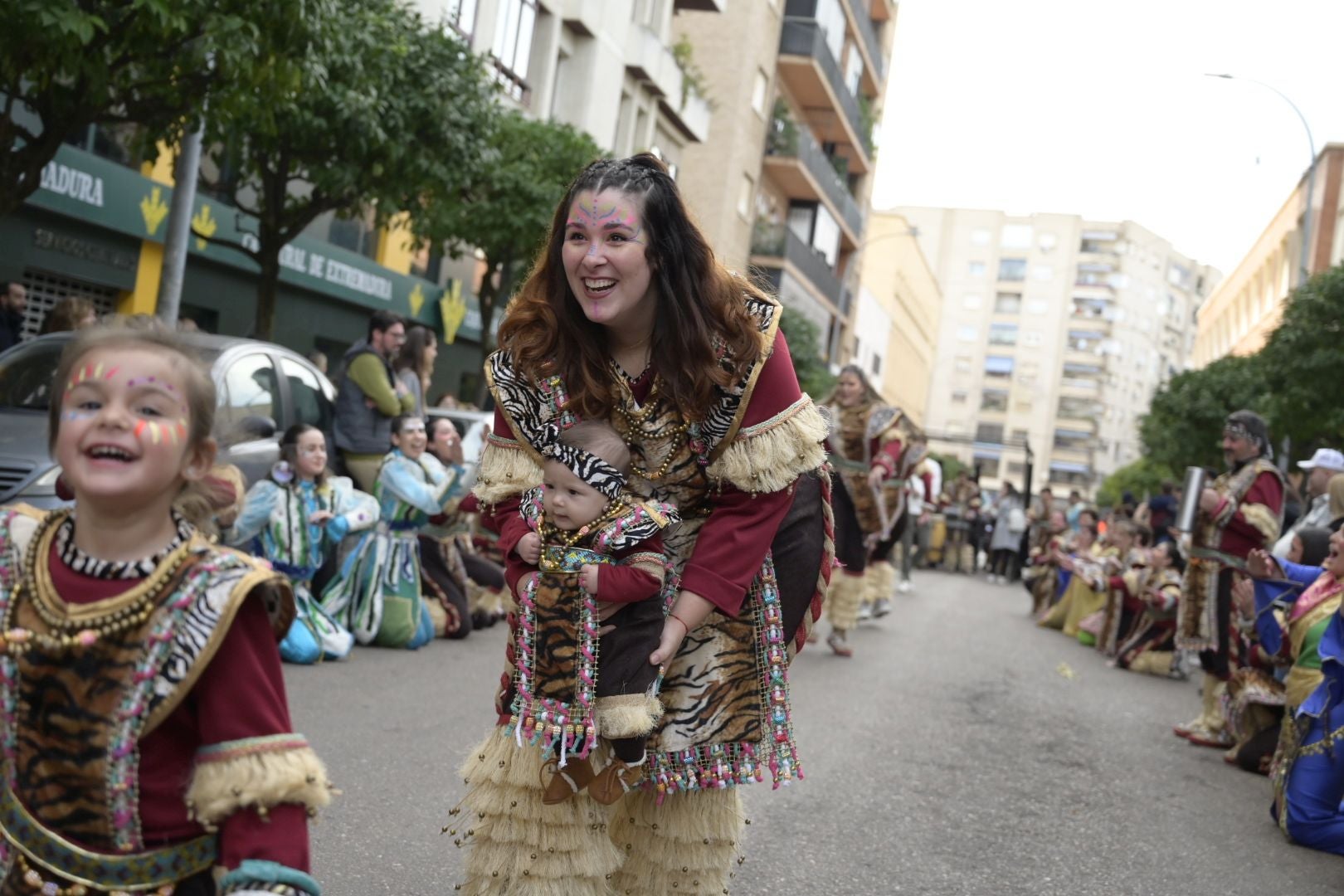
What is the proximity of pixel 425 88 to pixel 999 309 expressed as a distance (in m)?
132

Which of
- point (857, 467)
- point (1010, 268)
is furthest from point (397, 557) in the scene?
point (1010, 268)

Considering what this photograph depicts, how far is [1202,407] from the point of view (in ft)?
92.4

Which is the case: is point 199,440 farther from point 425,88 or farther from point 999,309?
point 999,309

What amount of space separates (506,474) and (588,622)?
1.43ft

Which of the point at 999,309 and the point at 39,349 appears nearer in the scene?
the point at 39,349

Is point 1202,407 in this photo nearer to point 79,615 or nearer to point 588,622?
point 588,622

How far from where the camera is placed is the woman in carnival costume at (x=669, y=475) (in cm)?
306

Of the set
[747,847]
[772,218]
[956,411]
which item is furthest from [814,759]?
[956,411]

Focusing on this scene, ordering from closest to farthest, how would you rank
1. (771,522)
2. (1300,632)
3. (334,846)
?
(771,522), (334,846), (1300,632)

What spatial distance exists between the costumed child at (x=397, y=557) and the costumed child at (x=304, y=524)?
11.8 inches

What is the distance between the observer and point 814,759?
7.15 m

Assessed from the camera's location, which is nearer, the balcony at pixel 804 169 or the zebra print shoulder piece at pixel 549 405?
the zebra print shoulder piece at pixel 549 405

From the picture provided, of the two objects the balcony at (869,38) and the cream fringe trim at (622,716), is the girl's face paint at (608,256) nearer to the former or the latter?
the cream fringe trim at (622,716)

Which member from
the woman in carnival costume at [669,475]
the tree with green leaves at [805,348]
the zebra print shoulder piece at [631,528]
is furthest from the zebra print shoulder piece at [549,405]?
the tree with green leaves at [805,348]
